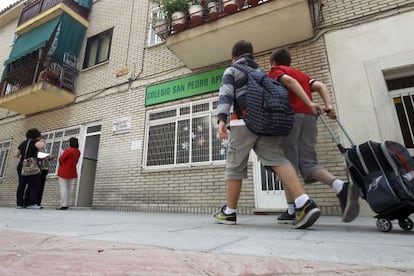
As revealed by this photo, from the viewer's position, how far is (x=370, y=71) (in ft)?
14.5

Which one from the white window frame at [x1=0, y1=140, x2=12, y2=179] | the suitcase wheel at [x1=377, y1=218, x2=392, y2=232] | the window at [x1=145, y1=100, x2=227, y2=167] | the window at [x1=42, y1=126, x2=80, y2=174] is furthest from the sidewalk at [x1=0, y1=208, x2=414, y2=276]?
the white window frame at [x1=0, y1=140, x2=12, y2=179]

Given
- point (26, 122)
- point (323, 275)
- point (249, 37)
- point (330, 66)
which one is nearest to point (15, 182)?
point (26, 122)

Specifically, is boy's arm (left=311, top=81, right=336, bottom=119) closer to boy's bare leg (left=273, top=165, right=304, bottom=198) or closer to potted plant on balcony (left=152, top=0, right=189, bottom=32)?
boy's bare leg (left=273, top=165, right=304, bottom=198)

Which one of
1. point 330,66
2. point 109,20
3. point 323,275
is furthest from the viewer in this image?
point 109,20

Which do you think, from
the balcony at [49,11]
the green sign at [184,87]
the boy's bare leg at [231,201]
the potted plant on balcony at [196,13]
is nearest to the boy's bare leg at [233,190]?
the boy's bare leg at [231,201]

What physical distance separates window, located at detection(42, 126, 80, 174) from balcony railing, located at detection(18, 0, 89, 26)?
391 centimetres

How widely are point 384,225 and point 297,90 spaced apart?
1.31 metres

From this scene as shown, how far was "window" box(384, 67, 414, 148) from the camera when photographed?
13.7 feet

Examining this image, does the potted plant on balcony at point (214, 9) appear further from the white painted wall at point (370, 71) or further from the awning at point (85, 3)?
the awning at point (85, 3)

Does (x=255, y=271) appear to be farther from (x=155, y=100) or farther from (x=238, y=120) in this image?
(x=155, y=100)

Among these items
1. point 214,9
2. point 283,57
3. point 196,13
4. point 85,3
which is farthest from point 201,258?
point 85,3

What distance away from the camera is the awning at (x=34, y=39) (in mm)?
7912

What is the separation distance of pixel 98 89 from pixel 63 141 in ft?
6.28

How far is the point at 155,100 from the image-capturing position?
21.0 feet
